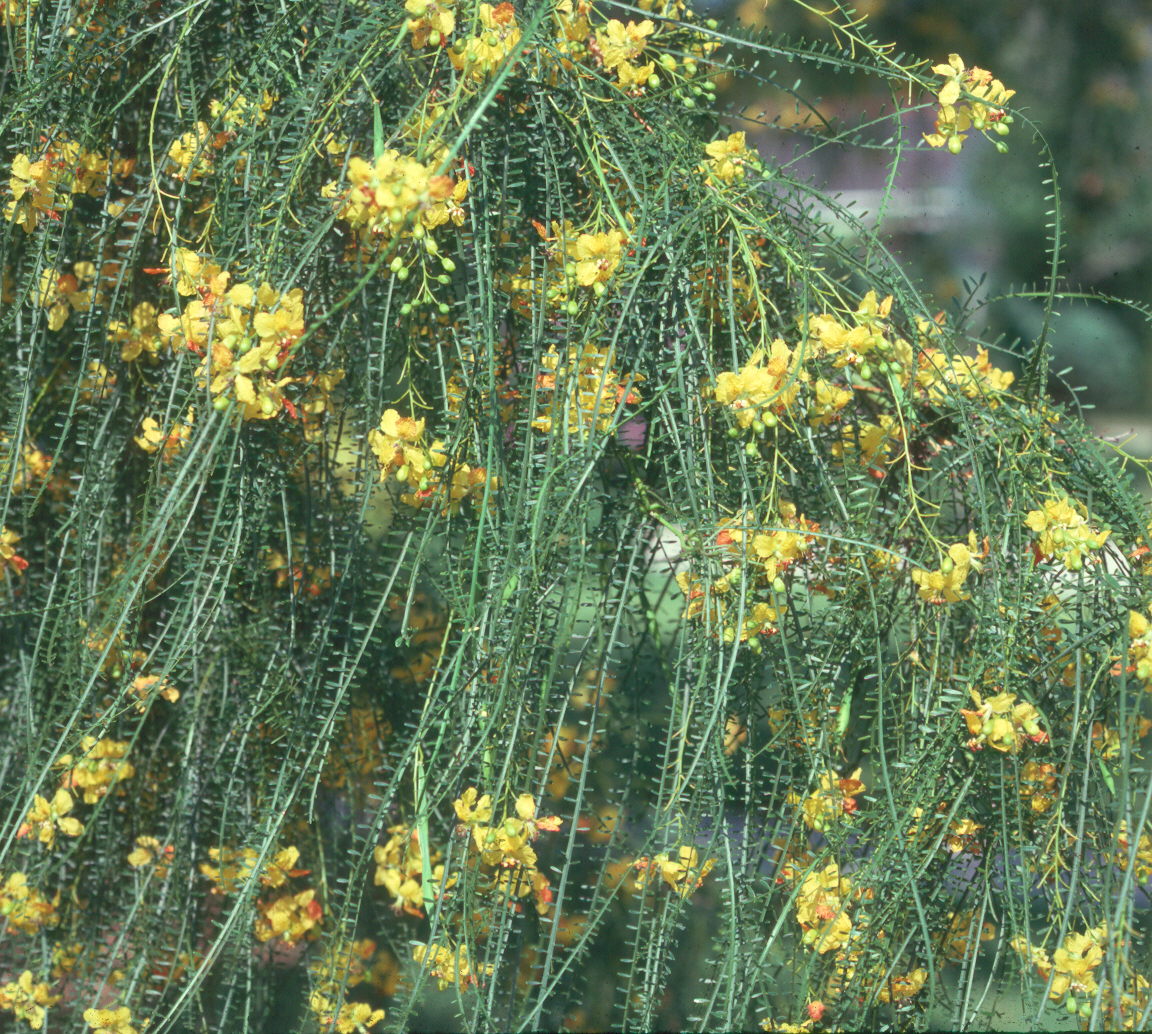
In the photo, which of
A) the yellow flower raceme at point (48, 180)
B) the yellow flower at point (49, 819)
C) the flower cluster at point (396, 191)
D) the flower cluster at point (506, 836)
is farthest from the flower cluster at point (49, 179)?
the flower cluster at point (506, 836)

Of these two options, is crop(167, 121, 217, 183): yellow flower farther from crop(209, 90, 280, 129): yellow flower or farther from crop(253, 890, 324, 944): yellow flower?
crop(253, 890, 324, 944): yellow flower

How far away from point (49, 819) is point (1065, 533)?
2.66 ft

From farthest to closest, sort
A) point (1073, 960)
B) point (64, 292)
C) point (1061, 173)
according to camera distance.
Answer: point (1061, 173), point (64, 292), point (1073, 960)

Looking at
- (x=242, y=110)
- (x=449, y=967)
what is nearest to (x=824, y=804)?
(x=449, y=967)

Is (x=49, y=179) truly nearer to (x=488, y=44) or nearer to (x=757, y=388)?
(x=488, y=44)

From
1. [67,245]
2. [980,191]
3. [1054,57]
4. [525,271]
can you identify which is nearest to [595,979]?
[525,271]

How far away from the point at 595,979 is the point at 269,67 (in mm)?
962

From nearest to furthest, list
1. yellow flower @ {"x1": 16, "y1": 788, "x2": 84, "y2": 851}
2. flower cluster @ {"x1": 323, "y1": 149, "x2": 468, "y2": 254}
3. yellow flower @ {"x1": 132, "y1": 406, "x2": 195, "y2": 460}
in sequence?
flower cluster @ {"x1": 323, "y1": 149, "x2": 468, "y2": 254} → yellow flower @ {"x1": 132, "y1": 406, "x2": 195, "y2": 460} → yellow flower @ {"x1": 16, "y1": 788, "x2": 84, "y2": 851}

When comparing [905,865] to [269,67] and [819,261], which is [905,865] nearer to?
[819,261]

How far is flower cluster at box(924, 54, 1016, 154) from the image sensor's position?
0.86 metres

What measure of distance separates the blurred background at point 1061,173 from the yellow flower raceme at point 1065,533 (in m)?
0.50

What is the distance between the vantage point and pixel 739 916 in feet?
2.64

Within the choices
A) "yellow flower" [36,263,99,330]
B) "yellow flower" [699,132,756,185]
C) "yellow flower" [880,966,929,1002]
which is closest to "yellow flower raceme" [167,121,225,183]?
"yellow flower" [36,263,99,330]

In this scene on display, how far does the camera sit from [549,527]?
80cm
